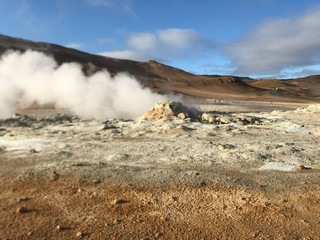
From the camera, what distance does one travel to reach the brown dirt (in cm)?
587

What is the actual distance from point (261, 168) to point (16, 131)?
727 centimetres

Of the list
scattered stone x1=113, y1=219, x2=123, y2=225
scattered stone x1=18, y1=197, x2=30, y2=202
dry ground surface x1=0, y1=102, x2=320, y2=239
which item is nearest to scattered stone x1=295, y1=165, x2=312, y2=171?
dry ground surface x1=0, y1=102, x2=320, y2=239

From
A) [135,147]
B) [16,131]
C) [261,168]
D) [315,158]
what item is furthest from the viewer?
[16,131]

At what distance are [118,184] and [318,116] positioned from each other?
13.1 metres

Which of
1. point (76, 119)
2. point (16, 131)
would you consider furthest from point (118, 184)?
point (76, 119)

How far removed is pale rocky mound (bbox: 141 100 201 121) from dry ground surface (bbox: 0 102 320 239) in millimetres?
3757

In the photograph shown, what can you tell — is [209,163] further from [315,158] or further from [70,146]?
[70,146]

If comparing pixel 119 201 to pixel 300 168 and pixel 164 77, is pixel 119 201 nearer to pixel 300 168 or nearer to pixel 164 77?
pixel 300 168

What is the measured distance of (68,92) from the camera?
20.0 meters

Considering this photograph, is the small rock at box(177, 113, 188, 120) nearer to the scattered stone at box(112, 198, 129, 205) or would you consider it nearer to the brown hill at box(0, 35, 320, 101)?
the scattered stone at box(112, 198, 129, 205)

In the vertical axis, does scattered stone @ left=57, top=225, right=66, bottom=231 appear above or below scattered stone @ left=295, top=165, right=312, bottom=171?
below

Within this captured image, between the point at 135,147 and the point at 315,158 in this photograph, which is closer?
the point at 315,158

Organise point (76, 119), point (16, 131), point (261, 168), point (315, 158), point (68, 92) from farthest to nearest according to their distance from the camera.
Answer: point (68, 92), point (76, 119), point (16, 131), point (315, 158), point (261, 168)

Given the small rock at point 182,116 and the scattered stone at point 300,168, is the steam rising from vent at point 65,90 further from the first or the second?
the scattered stone at point 300,168
